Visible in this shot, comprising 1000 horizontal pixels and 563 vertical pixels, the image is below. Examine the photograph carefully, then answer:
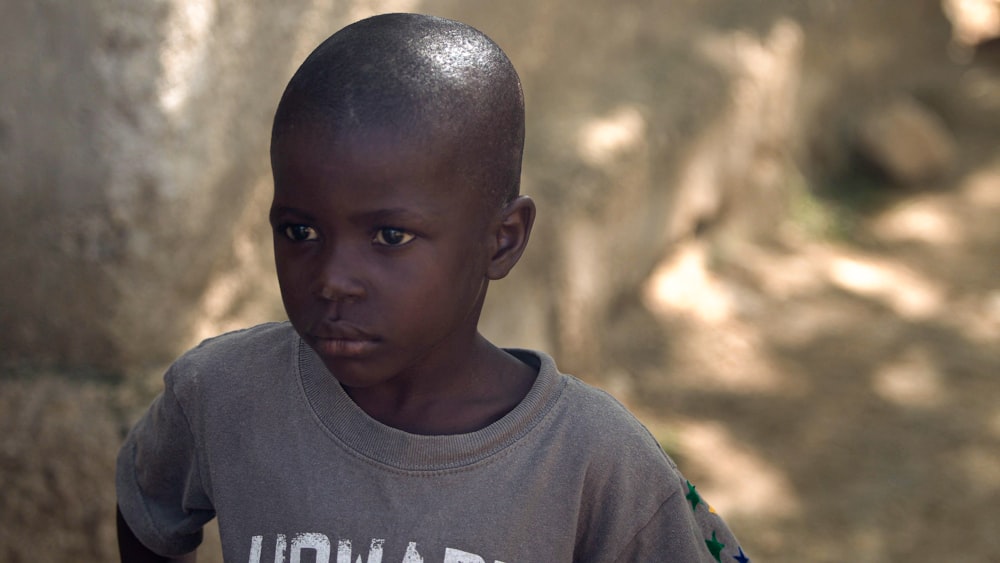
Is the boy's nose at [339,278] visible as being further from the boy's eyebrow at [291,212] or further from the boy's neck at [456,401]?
the boy's neck at [456,401]

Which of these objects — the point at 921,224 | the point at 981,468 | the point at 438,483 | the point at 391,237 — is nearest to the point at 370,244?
the point at 391,237

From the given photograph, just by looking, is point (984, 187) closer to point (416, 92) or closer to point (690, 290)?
point (690, 290)

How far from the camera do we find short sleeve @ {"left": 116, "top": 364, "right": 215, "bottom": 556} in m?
1.43

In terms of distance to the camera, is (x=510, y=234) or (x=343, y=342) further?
(x=510, y=234)

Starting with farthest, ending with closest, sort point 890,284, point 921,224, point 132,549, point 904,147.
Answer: point 904,147
point 921,224
point 890,284
point 132,549

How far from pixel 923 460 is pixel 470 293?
3016mm

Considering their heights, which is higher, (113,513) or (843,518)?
(843,518)

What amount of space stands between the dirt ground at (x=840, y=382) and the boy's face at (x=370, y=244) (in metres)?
2.39

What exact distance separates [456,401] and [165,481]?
44 cm

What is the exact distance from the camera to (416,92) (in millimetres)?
1199

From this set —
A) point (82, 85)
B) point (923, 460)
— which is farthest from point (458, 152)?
point (923, 460)

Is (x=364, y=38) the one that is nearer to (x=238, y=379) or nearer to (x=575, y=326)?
(x=238, y=379)

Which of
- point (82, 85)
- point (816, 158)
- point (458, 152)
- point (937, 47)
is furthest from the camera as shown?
point (937, 47)

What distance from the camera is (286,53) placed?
2549mm
